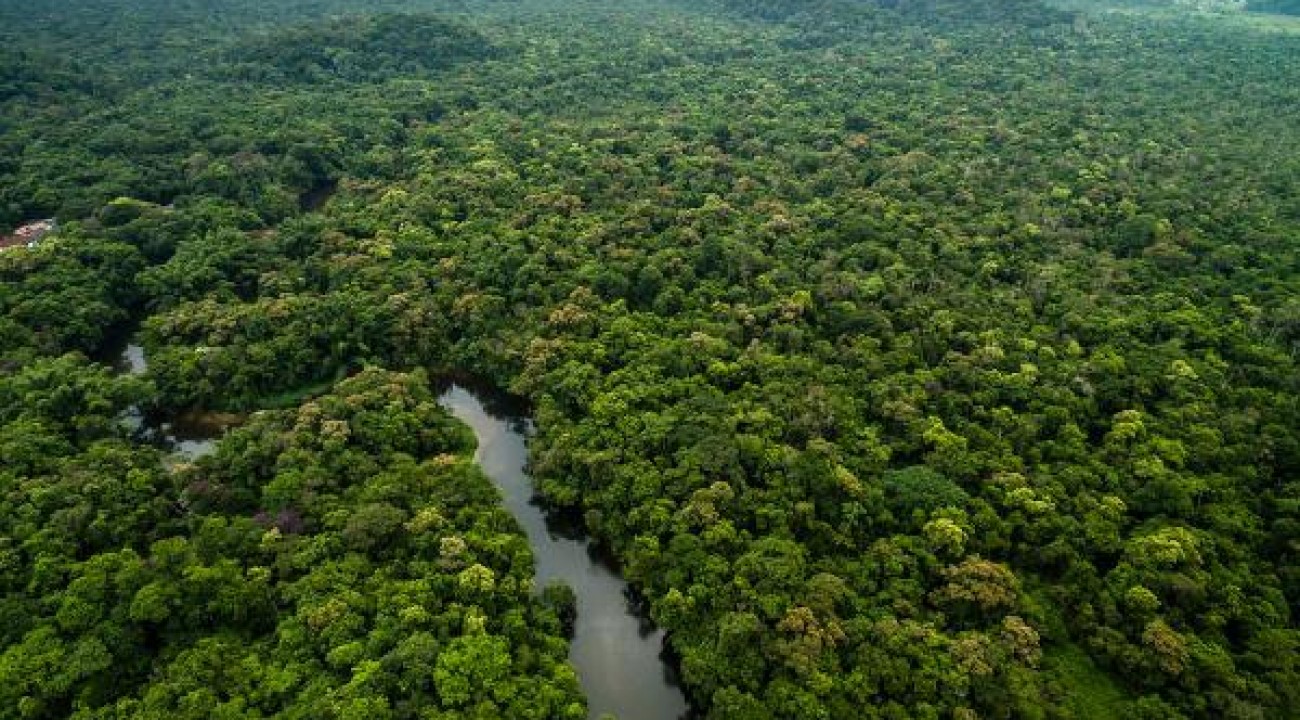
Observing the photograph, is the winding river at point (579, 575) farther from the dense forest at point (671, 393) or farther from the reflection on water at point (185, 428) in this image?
the dense forest at point (671, 393)

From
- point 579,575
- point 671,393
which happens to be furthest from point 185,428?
point 671,393

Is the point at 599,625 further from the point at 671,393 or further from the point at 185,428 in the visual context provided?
the point at 185,428

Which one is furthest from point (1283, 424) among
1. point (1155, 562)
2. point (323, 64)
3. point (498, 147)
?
point (323, 64)

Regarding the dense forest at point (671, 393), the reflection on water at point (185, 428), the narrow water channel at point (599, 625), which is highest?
the dense forest at point (671, 393)

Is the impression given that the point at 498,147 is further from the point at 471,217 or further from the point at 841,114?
the point at 841,114

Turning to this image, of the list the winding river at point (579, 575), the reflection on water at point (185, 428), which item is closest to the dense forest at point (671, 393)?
the reflection on water at point (185, 428)

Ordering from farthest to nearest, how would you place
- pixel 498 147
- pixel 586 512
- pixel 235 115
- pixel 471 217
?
1. pixel 235 115
2. pixel 498 147
3. pixel 471 217
4. pixel 586 512
